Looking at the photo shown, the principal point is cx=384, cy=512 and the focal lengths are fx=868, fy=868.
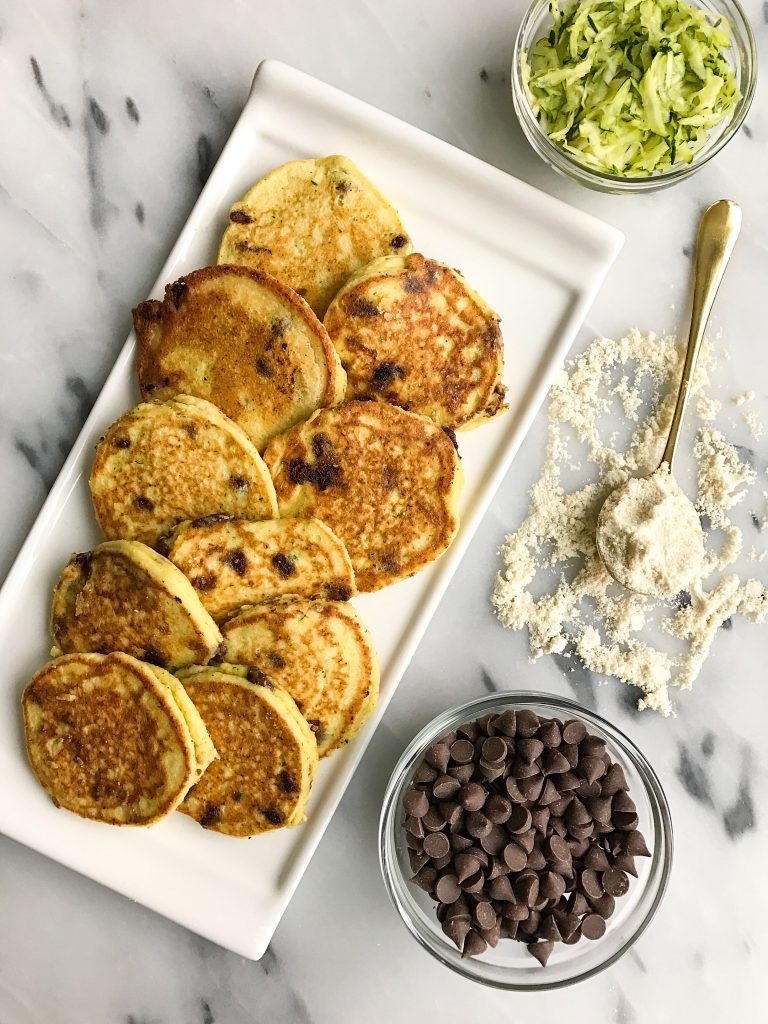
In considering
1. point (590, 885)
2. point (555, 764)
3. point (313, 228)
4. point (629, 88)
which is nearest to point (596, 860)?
point (590, 885)

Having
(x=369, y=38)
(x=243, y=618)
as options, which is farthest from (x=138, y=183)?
(x=243, y=618)

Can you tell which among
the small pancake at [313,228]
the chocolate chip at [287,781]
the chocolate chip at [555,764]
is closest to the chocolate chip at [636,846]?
the chocolate chip at [555,764]

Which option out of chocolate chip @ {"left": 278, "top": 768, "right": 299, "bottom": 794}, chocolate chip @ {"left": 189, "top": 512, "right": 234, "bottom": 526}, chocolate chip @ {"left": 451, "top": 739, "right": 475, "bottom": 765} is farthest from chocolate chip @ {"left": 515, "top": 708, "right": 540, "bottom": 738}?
chocolate chip @ {"left": 189, "top": 512, "right": 234, "bottom": 526}

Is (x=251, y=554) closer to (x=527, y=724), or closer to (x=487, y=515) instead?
(x=487, y=515)

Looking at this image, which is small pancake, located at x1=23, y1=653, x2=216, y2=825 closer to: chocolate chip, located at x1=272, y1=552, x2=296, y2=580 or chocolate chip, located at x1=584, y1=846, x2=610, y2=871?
chocolate chip, located at x1=272, y1=552, x2=296, y2=580

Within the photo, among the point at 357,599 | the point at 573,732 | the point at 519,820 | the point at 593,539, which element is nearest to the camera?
the point at 519,820

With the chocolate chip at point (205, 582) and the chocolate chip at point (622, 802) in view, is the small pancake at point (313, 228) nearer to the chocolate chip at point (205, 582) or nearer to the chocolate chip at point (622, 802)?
the chocolate chip at point (205, 582)
